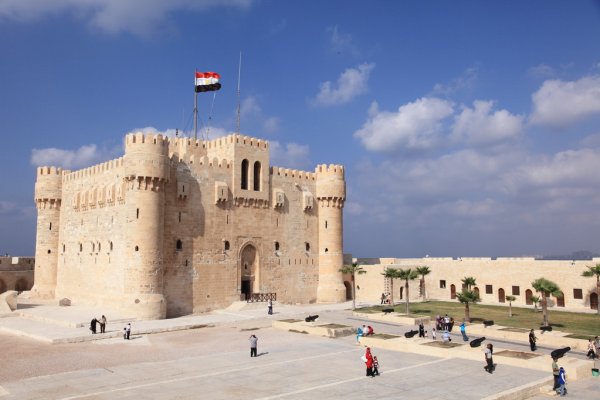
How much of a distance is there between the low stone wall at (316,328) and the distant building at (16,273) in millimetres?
32125

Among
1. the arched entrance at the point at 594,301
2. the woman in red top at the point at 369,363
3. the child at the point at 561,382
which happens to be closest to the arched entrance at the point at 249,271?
the woman in red top at the point at 369,363

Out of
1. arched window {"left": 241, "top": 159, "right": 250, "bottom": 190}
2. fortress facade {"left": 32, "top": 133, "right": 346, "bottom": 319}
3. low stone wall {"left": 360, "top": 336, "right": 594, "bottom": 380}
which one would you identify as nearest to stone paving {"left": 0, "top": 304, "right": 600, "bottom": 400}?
low stone wall {"left": 360, "top": 336, "right": 594, "bottom": 380}

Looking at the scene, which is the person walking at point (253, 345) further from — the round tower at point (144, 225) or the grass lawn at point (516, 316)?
the grass lawn at point (516, 316)

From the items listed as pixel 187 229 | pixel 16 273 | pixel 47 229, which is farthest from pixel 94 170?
pixel 16 273

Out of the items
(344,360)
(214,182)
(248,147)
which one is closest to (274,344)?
(344,360)

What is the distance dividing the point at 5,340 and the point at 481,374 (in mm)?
23613

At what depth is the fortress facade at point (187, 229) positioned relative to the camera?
33.4 m

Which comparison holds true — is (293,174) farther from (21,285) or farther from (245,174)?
(21,285)

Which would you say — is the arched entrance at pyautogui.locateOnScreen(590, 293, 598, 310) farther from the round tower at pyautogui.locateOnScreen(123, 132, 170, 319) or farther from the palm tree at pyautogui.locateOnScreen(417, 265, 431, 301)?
the round tower at pyautogui.locateOnScreen(123, 132, 170, 319)

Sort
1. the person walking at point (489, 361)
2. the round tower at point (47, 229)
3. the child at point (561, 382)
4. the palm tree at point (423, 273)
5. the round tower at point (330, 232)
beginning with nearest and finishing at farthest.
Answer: the child at point (561, 382)
the person walking at point (489, 361)
the palm tree at point (423, 273)
the round tower at point (47, 229)
the round tower at point (330, 232)

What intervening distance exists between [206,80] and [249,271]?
640 inches

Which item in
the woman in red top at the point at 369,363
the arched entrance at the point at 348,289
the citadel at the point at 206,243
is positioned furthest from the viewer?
the arched entrance at the point at 348,289

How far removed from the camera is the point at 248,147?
40.5m

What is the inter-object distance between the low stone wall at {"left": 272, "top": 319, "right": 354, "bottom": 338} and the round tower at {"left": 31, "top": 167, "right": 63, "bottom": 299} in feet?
80.1
